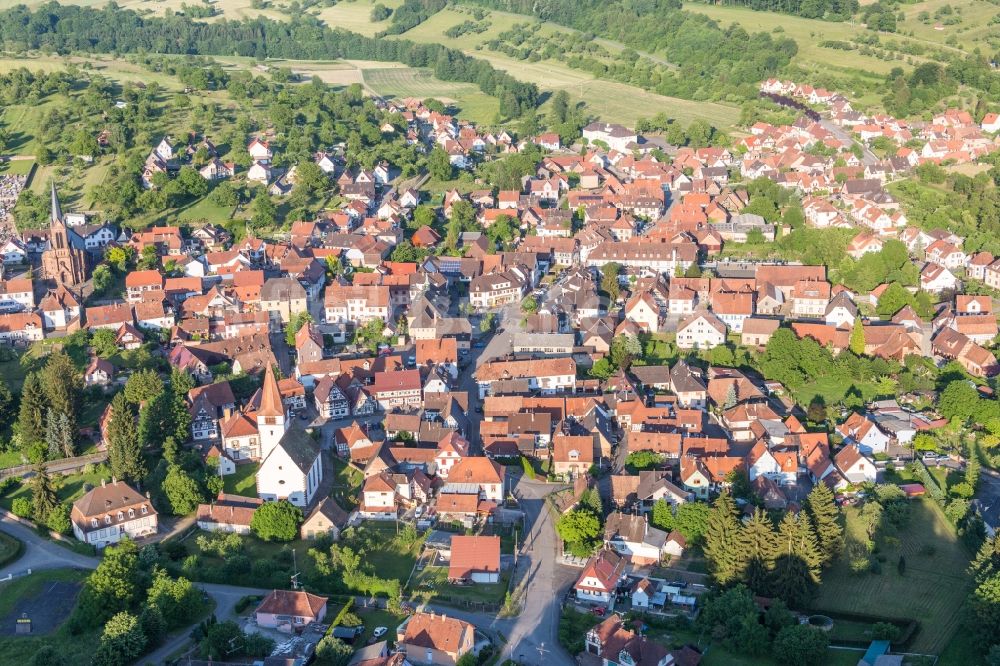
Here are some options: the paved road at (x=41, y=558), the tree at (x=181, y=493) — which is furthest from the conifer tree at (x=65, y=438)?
the tree at (x=181, y=493)

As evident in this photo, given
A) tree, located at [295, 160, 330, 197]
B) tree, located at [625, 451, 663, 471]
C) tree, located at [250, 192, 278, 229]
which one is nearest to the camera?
tree, located at [625, 451, 663, 471]

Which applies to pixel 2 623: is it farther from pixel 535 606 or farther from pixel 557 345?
pixel 557 345

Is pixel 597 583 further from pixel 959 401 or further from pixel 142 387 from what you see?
pixel 142 387

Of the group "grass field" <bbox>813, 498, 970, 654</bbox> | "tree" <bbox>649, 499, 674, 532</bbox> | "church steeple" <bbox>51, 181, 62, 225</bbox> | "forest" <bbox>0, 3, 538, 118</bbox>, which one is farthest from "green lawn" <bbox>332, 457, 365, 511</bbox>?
"forest" <bbox>0, 3, 538, 118</bbox>

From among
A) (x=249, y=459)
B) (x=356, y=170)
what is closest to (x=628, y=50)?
(x=356, y=170)

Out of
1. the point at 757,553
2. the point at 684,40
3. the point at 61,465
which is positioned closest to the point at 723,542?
the point at 757,553

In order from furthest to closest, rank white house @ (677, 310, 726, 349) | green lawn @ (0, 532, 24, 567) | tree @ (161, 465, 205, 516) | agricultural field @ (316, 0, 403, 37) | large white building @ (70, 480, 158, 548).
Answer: agricultural field @ (316, 0, 403, 37) → white house @ (677, 310, 726, 349) → tree @ (161, 465, 205, 516) → large white building @ (70, 480, 158, 548) → green lawn @ (0, 532, 24, 567)

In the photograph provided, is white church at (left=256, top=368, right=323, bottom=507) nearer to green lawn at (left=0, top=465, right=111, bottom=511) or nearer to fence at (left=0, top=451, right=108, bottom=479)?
green lawn at (left=0, top=465, right=111, bottom=511)
